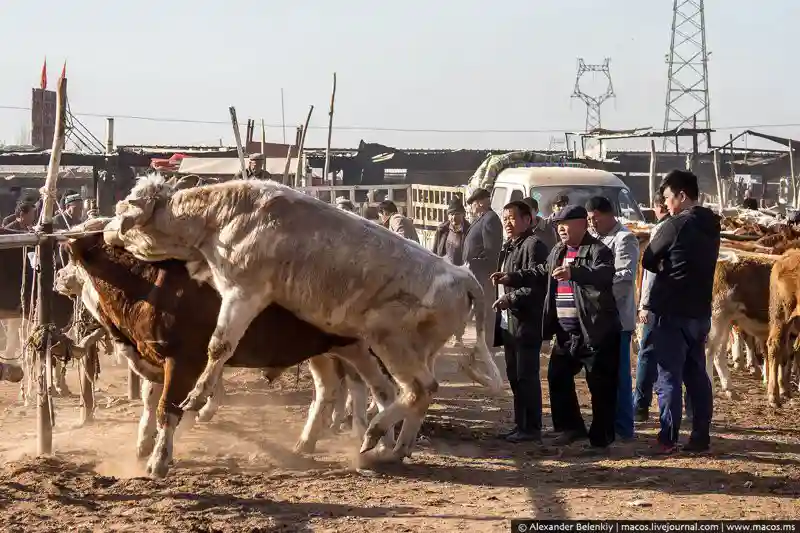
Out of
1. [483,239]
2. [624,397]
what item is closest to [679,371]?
[624,397]

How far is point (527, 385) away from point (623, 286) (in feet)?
3.84

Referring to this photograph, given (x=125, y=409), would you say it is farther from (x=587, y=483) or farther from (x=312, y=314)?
(x=587, y=483)

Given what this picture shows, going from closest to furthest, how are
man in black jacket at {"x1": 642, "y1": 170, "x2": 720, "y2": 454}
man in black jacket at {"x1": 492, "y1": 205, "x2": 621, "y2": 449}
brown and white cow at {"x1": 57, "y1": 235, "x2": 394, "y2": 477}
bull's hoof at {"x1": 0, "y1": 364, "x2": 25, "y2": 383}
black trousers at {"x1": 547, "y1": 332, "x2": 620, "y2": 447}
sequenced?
bull's hoof at {"x1": 0, "y1": 364, "x2": 25, "y2": 383} < brown and white cow at {"x1": 57, "y1": 235, "x2": 394, "y2": 477} < man in black jacket at {"x1": 642, "y1": 170, "x2": 720, "y2": 454} < man in black jacket at {"x1": 492, "y1": 205, "x2": 621, "y2": 449} < black trousers at {"x1": 547, "y1": 332, "x2": 620, "y2": 447}

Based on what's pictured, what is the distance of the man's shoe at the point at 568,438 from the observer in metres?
9.62

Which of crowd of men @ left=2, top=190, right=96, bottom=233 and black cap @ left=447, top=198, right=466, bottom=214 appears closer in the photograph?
crowd of men @ left=2, top=190, right=96, bottom=233

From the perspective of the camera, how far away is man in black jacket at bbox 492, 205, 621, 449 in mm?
9062

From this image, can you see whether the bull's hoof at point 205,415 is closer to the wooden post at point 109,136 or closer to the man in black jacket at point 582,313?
the man in black jacket at point 582,313

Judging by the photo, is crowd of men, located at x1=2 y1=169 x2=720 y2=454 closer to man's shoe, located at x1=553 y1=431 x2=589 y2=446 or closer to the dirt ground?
man's shoe, located at x1=553 y1=431 x2=589 y2=446

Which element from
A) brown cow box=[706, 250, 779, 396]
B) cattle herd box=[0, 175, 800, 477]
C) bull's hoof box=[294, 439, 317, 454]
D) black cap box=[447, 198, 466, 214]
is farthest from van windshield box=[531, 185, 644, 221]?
bull's hoof box=[294, 439, 317, 454]

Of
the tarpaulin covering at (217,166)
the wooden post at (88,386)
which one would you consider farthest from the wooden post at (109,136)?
the wooden post at (88,386)

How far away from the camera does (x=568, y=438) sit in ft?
31.7

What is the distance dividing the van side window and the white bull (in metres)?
11.0

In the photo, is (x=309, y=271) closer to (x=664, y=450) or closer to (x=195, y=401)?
(x=195, y=401)

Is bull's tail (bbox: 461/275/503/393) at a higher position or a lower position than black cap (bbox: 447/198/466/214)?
lower
